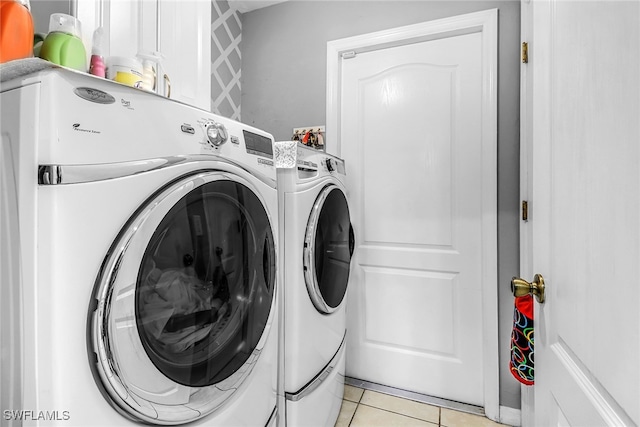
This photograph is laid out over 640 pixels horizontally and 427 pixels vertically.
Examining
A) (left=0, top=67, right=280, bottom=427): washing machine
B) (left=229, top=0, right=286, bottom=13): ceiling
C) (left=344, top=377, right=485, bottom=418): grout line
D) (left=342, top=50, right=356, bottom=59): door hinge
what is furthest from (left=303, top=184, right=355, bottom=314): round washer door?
(left=229, top=0, right=286, bottom=13): ceiling

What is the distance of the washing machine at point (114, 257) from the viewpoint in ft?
1.59

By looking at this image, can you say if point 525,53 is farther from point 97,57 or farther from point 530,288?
point 97,57

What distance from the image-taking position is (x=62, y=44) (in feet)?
Answer: 2.67

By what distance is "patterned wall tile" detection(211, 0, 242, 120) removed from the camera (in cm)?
200

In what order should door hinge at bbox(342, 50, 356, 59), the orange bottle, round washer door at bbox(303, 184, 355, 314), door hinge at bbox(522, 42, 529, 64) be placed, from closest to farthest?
the orange bottle
round washer door at bbox(303, 184, 355, 314)
door hinge at bbox(522, 42, 529, 64)
door hinge at bbox(342, 50, 356, 59)

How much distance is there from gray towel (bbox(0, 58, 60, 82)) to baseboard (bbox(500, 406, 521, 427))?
82.4 inches

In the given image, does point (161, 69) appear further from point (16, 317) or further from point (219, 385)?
point (219, 385)

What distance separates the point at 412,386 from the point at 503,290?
2.40ft

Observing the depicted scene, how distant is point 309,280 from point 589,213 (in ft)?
2.73

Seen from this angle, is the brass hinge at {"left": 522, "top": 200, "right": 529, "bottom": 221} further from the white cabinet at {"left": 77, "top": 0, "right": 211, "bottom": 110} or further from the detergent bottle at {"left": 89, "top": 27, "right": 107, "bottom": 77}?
the detergent bottle at {"left": 89, "top": 27, "right": 107, "bottom": 77}

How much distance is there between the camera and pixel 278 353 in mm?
1101

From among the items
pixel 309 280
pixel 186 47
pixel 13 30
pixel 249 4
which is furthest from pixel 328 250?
pixel 249 4

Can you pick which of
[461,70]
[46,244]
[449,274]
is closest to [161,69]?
[46,244]

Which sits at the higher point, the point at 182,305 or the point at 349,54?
the point at 349,54
